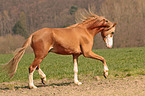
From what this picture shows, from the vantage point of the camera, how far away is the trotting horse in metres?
8.67

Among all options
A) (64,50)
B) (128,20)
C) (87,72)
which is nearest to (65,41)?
(64,50)

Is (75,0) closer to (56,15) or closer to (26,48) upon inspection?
(56,15)

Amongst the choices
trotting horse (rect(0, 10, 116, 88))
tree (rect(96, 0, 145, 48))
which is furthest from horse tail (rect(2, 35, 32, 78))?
tree (rect(96, 0, 145, 48))

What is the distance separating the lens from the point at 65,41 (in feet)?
29.7

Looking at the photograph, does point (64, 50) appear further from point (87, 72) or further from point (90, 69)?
point (90, 69)

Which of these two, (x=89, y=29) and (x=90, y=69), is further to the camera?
(x=90, y=69)

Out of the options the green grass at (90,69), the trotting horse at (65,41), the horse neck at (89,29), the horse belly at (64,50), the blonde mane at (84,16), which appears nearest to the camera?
the trotting horse at (65,41)

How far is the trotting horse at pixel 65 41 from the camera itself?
341 inches

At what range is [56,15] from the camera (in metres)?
142

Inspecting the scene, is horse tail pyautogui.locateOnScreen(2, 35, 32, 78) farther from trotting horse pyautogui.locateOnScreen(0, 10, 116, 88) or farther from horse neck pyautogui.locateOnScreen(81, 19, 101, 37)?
horse neck pyautogui.locateOnScreen(81, 19, 101, 37)

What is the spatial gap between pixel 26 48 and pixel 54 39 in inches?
41.2

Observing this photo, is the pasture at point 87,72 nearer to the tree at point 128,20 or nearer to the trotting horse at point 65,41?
the trotting horse at point 65,41

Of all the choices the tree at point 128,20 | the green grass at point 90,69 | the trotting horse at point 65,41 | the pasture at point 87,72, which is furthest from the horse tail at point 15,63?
the tree at point 128,20

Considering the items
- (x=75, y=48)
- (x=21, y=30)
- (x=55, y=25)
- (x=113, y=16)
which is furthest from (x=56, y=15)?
(x=75, y=48)
